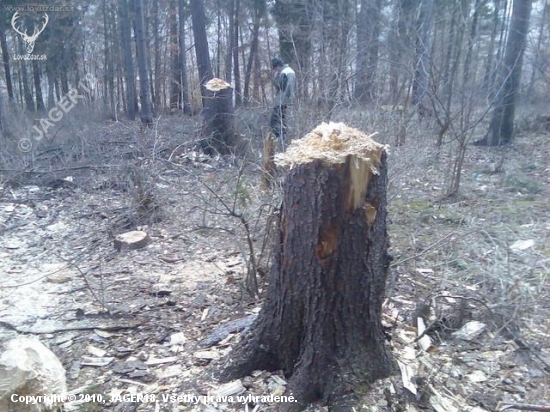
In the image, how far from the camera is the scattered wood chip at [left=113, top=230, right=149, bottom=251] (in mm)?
4949

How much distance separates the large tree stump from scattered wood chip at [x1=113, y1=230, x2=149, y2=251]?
274cm

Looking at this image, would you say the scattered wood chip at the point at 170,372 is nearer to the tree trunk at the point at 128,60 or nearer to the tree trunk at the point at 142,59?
the tree trunk at the point at 142,59

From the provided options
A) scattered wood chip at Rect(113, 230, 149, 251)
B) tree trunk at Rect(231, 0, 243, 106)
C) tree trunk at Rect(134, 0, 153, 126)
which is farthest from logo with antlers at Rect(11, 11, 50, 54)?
scattered wood chip at Rect(113, 230, 149, 251)

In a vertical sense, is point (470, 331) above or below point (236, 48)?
below

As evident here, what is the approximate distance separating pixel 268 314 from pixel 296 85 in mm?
5013

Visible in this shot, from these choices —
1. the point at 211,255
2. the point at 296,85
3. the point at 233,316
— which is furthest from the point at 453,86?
the point at 233,316

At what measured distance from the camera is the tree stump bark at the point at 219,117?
28.1 feet

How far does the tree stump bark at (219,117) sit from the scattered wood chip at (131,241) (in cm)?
366

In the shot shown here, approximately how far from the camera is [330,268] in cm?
234

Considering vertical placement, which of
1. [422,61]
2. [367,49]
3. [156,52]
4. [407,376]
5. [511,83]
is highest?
[156,52]

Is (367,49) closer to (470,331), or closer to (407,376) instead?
(470,331)

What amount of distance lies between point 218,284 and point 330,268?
1817 millimetres

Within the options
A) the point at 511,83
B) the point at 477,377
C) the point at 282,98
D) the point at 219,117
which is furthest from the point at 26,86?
the point at 477,377

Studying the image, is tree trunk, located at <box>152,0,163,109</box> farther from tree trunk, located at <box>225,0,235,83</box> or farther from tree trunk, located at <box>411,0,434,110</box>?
tree trunk, located at <box>411,0,434,110</box>
